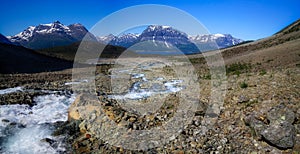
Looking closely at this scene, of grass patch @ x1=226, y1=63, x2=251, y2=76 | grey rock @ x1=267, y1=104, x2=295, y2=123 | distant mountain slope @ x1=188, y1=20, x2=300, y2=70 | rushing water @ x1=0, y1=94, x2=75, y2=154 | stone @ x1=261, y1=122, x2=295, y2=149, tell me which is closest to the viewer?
stone @ x1=261, y1=122, x2=295, y2=149

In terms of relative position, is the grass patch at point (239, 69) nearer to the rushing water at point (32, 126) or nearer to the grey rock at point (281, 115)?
the grey rock at point (281, 115)

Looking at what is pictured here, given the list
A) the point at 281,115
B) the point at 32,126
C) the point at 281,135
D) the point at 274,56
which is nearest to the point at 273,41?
the point at 274,56

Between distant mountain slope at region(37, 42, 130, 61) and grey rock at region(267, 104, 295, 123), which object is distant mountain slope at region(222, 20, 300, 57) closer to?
grey rock at region(267, 104, 295, 123)

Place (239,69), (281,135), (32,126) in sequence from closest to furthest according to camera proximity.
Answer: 1. (281,135)
2. (32,126)
3. (239,69)

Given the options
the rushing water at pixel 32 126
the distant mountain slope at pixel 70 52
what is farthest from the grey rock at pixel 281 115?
the distant mountain slope at pixel 70 52

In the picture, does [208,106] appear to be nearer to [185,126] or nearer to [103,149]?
[185,126]

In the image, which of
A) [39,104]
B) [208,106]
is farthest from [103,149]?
[39,104]

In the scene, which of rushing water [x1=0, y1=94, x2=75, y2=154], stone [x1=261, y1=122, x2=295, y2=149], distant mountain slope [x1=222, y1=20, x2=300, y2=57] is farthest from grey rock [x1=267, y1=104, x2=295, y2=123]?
distant mountain slope [x1=222, y1=20, x2=300, y2=57]

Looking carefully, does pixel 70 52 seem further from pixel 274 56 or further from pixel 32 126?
pixel 32 126
